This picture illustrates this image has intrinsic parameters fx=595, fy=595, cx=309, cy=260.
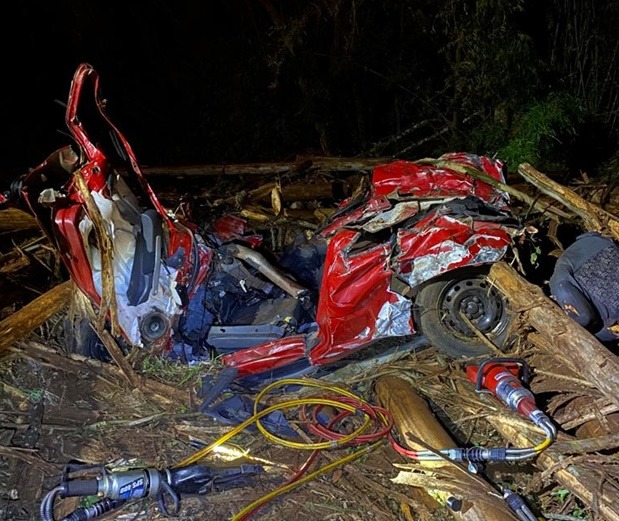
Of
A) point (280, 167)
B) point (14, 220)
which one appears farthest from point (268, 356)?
point (280, 167)

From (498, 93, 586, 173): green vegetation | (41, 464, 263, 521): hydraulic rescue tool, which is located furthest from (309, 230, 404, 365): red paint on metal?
(498, 93, 586, 173): green vegetation

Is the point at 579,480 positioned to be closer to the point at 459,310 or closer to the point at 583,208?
the point at 459,310

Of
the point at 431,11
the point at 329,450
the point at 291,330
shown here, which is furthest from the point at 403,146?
the point at 329,450

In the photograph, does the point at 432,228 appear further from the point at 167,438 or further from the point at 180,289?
the point at 167,438

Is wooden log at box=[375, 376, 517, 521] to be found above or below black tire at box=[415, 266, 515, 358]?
below

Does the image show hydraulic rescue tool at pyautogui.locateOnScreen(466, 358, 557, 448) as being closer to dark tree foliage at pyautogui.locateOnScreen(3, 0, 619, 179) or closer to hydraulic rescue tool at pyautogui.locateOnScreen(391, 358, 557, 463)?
hydraulic rescue tool at pyautogui.locateOnScreen(391, 358, 557, 463)

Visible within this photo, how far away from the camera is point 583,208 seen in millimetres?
3768

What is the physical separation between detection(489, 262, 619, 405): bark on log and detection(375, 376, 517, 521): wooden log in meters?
0.69

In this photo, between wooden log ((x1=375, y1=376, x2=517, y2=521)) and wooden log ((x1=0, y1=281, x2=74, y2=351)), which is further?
wooden log ((x1=0, y1=281, x2=74, y2=351))

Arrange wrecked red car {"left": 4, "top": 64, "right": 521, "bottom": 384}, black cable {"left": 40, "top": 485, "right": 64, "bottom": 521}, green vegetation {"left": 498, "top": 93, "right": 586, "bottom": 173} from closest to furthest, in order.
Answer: black cable {"left": 40, "top": 485, "right": 64, "bottom": 521} < wrecked red car {"left": 4, "top": 64, "right": 521, "bottom": 384} < green vegetation {"left": 498, "top": 93, "right": 586, "bottom": 173}

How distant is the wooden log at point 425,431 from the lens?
254cm

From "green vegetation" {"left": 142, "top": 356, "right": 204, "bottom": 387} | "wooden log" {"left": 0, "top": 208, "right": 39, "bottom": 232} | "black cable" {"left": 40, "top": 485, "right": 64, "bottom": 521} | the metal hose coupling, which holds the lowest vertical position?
"green vegetation" {"left": 142, "top": 356, "right": 204, "bottom": 387}

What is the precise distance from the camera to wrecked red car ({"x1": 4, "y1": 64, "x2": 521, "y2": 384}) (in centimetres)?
355

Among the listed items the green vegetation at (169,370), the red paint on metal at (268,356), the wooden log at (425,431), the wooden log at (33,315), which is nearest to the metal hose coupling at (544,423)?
the wooden log at (425,431)
